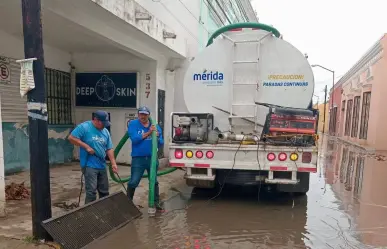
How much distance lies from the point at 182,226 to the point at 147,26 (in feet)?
14.6

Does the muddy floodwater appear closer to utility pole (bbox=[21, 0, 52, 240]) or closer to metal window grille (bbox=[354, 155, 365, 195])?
metal window grille (bbox=[354, 155, 365, 195])

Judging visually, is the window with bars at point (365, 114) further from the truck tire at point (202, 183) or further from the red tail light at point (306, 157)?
the truck tire at point (202, 183)

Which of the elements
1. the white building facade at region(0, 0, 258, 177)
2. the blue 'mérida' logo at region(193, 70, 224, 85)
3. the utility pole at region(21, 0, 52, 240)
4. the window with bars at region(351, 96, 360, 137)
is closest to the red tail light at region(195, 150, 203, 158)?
the blue 'mérida' logo at region(193, 70, 224, 85)

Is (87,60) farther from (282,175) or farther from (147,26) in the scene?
(282,175)

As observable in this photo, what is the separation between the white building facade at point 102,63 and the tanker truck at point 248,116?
6.51ft

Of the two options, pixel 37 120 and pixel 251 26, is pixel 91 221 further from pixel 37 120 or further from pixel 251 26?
pixel 251 26

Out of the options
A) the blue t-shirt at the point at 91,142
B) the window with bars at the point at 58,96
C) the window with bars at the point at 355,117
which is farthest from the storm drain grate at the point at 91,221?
the window with bars at the point at 355,117

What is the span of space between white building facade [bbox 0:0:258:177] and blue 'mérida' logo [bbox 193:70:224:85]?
1.74 meters

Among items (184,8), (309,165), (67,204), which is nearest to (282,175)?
(309,165)

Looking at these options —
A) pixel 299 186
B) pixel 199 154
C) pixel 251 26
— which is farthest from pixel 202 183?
pixel 251 26

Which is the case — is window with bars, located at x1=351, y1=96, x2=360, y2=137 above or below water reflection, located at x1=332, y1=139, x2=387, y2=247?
above

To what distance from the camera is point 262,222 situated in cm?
488

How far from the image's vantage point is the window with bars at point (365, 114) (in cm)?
1959

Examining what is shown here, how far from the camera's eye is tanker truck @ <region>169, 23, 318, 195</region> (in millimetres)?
5211
